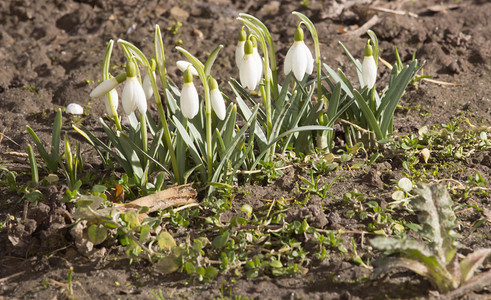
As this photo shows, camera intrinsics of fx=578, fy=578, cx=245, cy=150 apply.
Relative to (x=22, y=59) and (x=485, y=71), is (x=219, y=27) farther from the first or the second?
(x=485, y=71)

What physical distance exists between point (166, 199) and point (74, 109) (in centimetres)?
131

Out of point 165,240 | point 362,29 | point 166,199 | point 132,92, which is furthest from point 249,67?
point 362,29

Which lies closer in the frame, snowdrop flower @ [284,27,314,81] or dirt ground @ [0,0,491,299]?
dirt ground @ [0,0,491,299]

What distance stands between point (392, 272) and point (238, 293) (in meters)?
0.57

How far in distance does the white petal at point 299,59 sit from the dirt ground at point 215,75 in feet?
1.72

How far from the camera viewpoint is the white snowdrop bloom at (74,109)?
3.50 metres

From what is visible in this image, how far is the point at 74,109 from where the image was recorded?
138 inches

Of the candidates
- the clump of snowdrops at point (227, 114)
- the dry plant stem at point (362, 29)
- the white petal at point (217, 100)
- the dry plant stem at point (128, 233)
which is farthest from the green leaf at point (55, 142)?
the dry plant stem at point (362, 29)

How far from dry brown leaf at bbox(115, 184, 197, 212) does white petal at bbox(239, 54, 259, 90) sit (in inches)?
21.2

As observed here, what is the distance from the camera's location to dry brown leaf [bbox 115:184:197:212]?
2.42 meters

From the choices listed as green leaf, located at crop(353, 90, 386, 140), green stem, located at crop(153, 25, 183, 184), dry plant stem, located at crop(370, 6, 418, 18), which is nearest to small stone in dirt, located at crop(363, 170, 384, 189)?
green leaf, located at crop(353, 90, 386, 140)

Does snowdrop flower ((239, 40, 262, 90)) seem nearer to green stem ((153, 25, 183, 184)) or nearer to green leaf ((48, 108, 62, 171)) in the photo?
green stem ((153, 25, 183, 184))

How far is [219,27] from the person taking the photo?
444 cm

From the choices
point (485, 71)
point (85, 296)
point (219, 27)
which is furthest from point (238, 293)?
point (219, 27)
